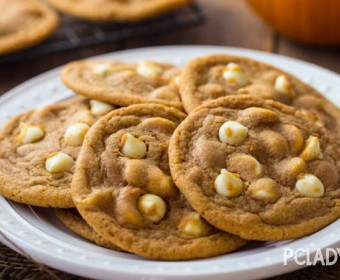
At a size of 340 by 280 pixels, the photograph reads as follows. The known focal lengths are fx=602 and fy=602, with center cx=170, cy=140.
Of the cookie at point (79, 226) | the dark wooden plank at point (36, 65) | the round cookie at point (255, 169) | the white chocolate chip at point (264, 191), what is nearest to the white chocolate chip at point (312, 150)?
the round cookie at point (255, 169)

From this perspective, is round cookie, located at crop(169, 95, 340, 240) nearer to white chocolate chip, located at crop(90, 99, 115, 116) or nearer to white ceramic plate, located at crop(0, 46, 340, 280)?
white ceramic plate, located at crop(0, 46, 340, 280)

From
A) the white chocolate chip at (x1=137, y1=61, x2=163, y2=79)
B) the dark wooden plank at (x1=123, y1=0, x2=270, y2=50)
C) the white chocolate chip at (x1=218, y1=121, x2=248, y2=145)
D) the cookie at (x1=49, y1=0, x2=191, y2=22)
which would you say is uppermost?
the white chocolate chip at (x1=218, y1=121, x2=248, y2=145)

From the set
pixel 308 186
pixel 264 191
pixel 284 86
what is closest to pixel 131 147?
pixel 264 191

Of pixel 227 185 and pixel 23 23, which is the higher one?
pixel 227 185

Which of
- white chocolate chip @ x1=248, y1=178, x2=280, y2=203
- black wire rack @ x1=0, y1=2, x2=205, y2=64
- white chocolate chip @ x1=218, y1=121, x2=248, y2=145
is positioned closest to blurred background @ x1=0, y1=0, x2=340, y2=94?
black wire rack @ x1=0, y1=2, x2=205, y2=64

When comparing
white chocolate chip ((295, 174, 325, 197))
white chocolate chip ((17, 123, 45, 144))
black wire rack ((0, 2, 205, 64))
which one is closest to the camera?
white chocolate chip ((295, 174, 325, 197))

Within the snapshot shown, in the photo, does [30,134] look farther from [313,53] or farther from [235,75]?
[313,53]
